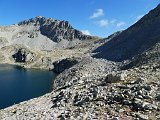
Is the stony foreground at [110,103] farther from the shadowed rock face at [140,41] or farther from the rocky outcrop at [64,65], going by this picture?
the rocky outcrop at [64,65]

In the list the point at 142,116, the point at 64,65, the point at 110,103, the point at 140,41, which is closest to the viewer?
the point at 142,116

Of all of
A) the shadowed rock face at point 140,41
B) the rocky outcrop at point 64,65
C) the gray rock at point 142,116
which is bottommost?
the gray rock at point 142,116

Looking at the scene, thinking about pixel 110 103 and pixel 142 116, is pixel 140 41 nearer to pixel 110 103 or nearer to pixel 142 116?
pixel 110 103

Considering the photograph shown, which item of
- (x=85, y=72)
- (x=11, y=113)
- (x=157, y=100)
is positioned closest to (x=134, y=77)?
(x=157, y=100)

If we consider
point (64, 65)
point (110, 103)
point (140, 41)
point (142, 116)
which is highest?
point (140, 41)

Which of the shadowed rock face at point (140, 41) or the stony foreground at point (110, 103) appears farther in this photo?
the shadowed rock face at point (140, 41)

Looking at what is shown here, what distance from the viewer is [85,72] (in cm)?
10100

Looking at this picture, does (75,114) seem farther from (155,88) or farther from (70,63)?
(70,63)

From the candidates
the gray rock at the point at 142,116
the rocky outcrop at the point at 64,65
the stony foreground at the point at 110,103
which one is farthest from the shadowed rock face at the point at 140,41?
the gray rock at the point at 142,116

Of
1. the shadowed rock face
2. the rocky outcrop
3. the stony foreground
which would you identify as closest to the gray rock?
the stony foreground

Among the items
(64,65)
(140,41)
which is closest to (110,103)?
(140,41)

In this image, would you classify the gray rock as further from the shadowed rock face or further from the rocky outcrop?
the rocky outcrop

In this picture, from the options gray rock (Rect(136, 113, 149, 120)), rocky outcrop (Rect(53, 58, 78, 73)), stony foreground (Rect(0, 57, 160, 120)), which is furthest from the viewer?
rocky outcrop (Rect(53, 58, 78, 73))

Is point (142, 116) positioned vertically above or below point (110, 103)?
below
